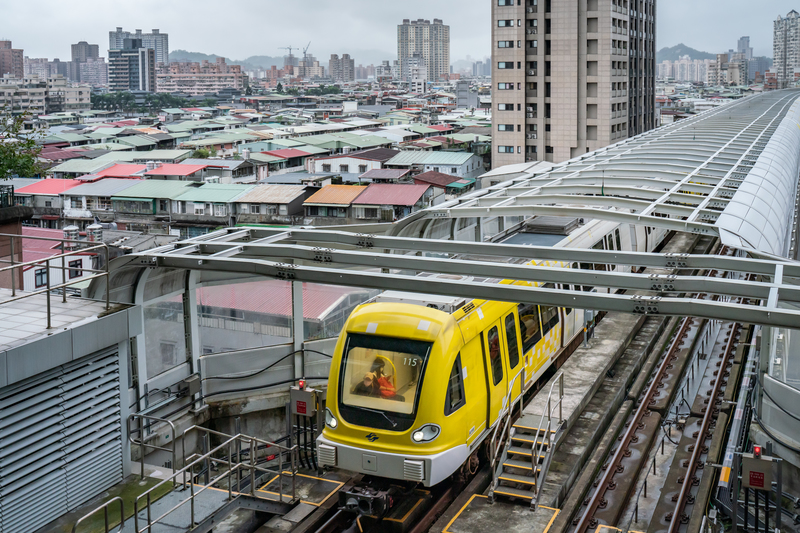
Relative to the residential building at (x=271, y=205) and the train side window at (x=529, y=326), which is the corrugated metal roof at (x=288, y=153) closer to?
the residential building at (x=271, y=205)

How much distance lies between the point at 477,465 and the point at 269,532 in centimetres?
270

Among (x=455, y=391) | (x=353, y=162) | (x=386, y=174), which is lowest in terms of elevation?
(x=455, y=391)

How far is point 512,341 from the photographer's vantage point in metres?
10.0

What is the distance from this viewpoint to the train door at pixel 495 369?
9.26 m

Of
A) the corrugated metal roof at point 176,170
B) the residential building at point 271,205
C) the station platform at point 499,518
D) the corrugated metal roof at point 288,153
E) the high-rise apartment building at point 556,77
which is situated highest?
the high-rise apartment building at point 556,77

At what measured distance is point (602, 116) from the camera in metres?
50.9

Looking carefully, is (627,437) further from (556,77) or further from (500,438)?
(556,77)

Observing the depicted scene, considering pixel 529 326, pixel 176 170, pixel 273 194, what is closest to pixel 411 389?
pixel 529 326

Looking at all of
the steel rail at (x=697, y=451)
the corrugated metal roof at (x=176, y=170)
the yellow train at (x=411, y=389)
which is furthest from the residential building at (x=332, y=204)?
the yellow train at (x=411, y=389)

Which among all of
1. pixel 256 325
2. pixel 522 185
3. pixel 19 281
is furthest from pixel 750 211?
pixel 19 281

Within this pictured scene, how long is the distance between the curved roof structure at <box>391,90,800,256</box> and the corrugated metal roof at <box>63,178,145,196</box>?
37841 mm

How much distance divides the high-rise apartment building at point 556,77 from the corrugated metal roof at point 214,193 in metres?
17.8

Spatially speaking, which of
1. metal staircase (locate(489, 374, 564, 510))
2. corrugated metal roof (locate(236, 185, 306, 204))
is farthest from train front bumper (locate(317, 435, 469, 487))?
corrugated metal roof (locate(236, 185, 306, 204))

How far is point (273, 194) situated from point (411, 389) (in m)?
39.4
